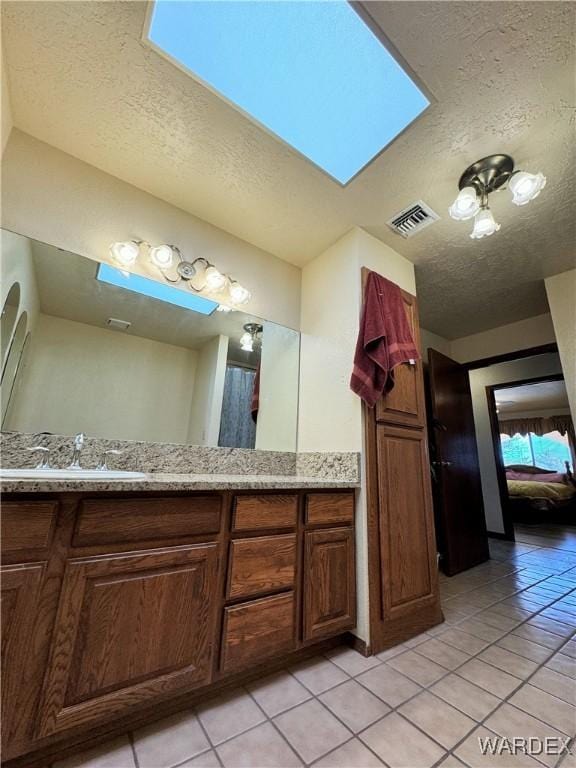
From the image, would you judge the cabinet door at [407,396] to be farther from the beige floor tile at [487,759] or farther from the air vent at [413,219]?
the beige floor tile at [487,759]

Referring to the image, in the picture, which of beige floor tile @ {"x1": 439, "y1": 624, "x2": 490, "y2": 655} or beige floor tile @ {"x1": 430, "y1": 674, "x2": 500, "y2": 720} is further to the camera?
beige floor tile @ {"x1": 439, "y1": 624, "x2": 490, "y2": 655}

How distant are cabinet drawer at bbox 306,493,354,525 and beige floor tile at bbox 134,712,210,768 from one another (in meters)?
0.79

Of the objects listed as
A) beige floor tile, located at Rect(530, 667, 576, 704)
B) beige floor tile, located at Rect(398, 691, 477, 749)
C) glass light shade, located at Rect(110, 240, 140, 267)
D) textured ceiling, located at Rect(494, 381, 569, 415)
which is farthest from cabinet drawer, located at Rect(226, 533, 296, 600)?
textured ceiling, located at Rect(494, 381, 569, 415)

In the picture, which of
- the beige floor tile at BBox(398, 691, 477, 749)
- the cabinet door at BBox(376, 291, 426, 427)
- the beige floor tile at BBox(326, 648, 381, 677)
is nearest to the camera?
the beige floor tile at BBox(398, 691, 477, 749)

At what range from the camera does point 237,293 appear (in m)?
2.06

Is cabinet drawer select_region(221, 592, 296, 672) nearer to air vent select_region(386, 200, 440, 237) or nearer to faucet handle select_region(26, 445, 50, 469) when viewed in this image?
faucet handle select_region(26, 445, 50, 469)

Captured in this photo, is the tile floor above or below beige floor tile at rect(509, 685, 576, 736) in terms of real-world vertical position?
below

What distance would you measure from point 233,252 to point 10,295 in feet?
4.08

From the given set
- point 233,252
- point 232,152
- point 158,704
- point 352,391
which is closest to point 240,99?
point 232,152

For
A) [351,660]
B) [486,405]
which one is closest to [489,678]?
[351,660]

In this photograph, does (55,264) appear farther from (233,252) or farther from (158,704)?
(158,704)

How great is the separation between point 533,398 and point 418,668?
7668mm

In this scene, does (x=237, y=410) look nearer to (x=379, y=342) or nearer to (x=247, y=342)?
(x=247, y=342)

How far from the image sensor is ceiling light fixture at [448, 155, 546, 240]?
151cm
